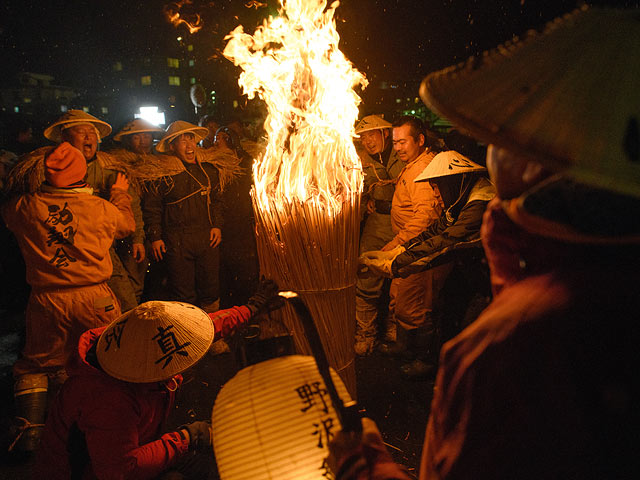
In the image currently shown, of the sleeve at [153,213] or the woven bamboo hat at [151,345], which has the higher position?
the sleeve at [153,213]

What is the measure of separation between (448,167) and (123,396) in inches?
128

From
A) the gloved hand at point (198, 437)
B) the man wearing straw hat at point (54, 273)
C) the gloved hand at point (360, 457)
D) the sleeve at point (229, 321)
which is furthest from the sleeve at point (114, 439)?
the man wearing straw hat at point (54, 273)

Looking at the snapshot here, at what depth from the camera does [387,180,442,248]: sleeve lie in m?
4.25

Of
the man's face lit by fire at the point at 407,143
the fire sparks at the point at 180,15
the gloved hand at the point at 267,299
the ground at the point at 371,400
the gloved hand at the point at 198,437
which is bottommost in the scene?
the ground at the point at 371,400

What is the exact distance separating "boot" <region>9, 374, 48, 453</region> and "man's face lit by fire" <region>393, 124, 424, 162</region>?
4.24m

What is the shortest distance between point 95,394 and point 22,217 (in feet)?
7.25

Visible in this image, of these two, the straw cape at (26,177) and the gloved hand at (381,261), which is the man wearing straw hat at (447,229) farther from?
the straw cape at (26,177)

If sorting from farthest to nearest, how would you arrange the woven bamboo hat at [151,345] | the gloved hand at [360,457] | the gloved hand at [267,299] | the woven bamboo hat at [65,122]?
the woven bamboo hat at [65,122], the gloved hand at [267,299], the woven bamboo hat at [151,345], the gloved hand at [360,457]

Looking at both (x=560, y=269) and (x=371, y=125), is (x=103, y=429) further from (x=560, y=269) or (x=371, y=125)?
(x=371, y=125)

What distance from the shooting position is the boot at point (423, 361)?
432cm

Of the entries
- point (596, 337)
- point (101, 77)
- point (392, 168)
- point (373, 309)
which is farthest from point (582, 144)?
point (101, 77)

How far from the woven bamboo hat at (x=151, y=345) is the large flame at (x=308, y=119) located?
83 cm

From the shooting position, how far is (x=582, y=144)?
2.16 ft

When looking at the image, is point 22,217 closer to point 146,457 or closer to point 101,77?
point 146,457
